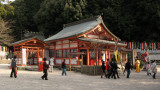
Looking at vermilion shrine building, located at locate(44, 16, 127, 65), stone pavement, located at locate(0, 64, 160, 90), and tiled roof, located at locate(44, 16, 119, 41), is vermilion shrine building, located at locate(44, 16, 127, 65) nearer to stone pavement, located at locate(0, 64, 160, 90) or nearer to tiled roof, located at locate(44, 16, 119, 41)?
tiled roof, located at locate(44, 16, 119, 41)

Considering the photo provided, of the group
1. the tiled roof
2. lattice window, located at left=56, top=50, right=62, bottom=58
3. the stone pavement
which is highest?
the tiled roof

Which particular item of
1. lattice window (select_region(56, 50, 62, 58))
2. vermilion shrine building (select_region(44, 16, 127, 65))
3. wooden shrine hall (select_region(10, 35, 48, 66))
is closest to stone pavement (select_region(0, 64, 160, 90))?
vermilion shrine building (select_region(44, 16, 127, 65))

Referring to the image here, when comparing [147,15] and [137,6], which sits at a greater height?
[137,6]

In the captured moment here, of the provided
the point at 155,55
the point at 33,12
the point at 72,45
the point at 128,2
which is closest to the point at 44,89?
the point at 72,45

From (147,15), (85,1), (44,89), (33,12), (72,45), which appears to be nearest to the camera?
(44,89)

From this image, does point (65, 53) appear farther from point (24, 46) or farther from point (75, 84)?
point (75, 84)

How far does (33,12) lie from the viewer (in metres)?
49.1

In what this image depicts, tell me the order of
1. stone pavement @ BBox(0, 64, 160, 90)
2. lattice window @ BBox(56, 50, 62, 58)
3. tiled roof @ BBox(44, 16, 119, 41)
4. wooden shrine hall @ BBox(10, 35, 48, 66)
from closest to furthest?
stone pavement @ BBox(0, 64, 160, 90) → wooden shrine hall @ BBox(10, 35, 48, 66) → tiled roof @ BBox(44, 16, 119, 41) → lattice window @ BBox(56, 50, 62, 58)

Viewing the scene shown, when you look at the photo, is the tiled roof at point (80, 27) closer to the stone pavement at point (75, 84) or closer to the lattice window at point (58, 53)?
the lattice window at point (58, 53)

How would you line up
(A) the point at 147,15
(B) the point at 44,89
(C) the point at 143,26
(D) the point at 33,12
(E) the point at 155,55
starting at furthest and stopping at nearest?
(D) the point at 33,12
(C) the point at 143,26
(A) the point at 147,15
(E) the point at 155,55
(B) the point at 44,89

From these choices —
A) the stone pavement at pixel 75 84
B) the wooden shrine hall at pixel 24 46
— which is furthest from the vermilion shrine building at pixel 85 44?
the stone pavement at pixel 75 84

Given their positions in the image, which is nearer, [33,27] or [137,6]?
[137,6]

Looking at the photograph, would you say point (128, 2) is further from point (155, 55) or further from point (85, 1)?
point (155, 55)

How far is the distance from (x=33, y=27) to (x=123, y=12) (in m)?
26.7
